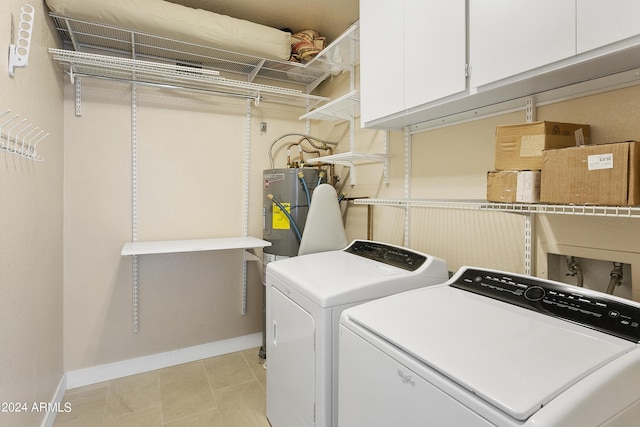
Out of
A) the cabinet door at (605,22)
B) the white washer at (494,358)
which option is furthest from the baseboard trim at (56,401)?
the cabinet door at (605,22)

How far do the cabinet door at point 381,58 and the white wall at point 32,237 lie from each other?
1.60 meters

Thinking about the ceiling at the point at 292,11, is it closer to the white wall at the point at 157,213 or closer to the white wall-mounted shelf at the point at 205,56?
the white wall-mounted shelf at the point at 205,56

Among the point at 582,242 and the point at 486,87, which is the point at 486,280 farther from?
the point at 486,87

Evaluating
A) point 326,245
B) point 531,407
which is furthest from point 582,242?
point 326,245

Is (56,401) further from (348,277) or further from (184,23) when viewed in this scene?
(184,23)

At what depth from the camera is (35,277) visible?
168cm

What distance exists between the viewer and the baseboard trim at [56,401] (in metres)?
1.89

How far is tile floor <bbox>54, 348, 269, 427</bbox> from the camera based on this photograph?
2.03 meters

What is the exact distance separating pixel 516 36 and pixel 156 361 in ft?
9.91

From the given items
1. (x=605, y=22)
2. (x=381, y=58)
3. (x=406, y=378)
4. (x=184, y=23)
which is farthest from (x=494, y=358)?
(x=184, y=23)

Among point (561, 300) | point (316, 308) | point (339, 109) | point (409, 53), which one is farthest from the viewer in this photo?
point (339, 109)

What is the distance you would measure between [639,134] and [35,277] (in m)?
2.66

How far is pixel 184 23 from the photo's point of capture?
82.2 inches

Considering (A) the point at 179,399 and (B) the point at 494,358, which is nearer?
(B) the point at 494,358
